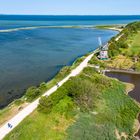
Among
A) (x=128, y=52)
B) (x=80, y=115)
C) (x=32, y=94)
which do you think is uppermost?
(x=32, y=94)

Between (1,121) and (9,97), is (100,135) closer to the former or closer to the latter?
(1,121)

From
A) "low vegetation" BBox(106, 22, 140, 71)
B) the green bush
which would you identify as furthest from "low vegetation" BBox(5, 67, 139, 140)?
"low vegetation" BBox(106, 22, 140, 71)

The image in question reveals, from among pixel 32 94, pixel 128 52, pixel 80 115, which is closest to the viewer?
pixel 80 115

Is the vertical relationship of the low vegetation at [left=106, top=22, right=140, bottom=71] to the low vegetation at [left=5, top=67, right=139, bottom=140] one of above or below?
below

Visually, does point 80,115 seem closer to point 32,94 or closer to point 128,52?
point 32,94

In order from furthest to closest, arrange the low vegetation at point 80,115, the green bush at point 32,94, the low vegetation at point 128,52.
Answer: the low vegetation at point 128,52 → the green bush at point 32,94 → the low vegetation at point 80,115

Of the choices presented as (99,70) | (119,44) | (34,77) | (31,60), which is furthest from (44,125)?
(119,44)

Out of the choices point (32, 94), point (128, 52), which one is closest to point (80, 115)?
point (32, 94)

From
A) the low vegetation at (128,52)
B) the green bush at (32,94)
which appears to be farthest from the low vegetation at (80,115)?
the low vegetation at (128,52)

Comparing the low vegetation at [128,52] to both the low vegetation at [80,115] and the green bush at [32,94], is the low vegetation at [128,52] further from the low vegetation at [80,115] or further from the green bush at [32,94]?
the green bush at [32,94]

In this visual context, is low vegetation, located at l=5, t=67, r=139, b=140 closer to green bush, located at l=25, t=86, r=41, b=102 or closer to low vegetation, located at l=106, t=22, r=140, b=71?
green bush, located at l=25, t=86, r=41, b=102

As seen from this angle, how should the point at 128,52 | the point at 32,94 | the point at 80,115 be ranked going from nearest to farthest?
1. the point at 80,115
2. the point at 32,94
3. the point at 128,52
